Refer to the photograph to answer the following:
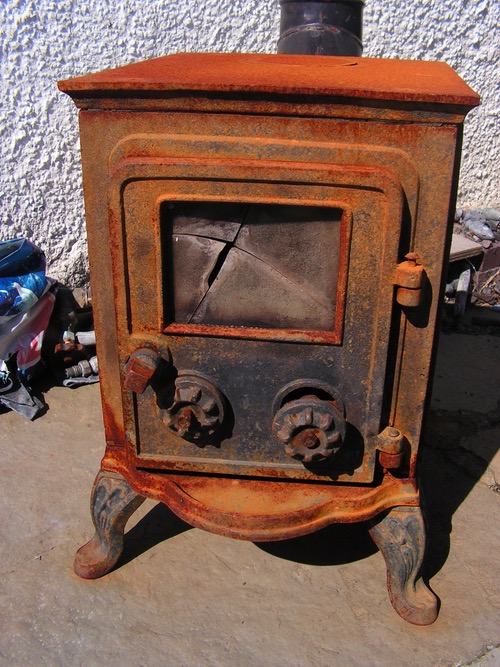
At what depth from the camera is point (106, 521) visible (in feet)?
5.96

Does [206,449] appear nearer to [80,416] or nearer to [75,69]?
[80,416]

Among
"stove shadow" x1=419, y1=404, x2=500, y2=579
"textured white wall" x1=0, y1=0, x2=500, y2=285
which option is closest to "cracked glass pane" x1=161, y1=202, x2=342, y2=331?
"stove shadow" x1=419, y1=404, x2=500, y2=579

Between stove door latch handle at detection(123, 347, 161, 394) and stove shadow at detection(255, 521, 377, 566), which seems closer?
stove door latch handle at detection(123, 347, 161, 394)

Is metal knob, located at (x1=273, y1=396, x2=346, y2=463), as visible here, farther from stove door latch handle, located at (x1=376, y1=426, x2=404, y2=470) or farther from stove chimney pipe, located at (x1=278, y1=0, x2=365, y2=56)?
stove chimney pipe, located at (x1=278, y1=0, x2=365, y2=56)

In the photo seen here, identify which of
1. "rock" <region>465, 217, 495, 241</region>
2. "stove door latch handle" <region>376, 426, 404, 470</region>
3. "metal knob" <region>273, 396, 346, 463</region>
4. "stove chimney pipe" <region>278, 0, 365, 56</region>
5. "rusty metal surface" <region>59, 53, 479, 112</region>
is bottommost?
"rock" <region>465, 217, 495, 241</region>

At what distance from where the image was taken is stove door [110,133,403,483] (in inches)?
54.3

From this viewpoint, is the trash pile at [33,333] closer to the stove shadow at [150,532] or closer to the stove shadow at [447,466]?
the stove shadow at [150,532]

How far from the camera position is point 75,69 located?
290 cm

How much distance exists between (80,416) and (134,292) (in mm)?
1290

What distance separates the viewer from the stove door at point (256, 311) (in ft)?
4.53

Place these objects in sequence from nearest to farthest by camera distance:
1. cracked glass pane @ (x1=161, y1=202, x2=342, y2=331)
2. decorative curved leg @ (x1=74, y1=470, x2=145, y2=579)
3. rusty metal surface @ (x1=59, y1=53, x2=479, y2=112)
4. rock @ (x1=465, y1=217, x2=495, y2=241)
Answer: rusty metal surface @ (x1=59, y1=53, x2=479, y2=112)
cracked glass pane @ (x1=161, y1=202, x2=342, y2=331)
decorative curved leg @ (x1=74, y1=470, x2=145, y2=579)
rock @ (x1=465, y1=217, x2=495, y2=241)

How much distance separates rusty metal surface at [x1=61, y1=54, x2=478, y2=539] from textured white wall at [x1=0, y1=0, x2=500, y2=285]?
1.36 meters

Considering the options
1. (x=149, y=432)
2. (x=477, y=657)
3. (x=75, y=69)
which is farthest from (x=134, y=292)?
(x=75, y=69)

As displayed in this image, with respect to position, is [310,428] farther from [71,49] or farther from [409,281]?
[71,49]
